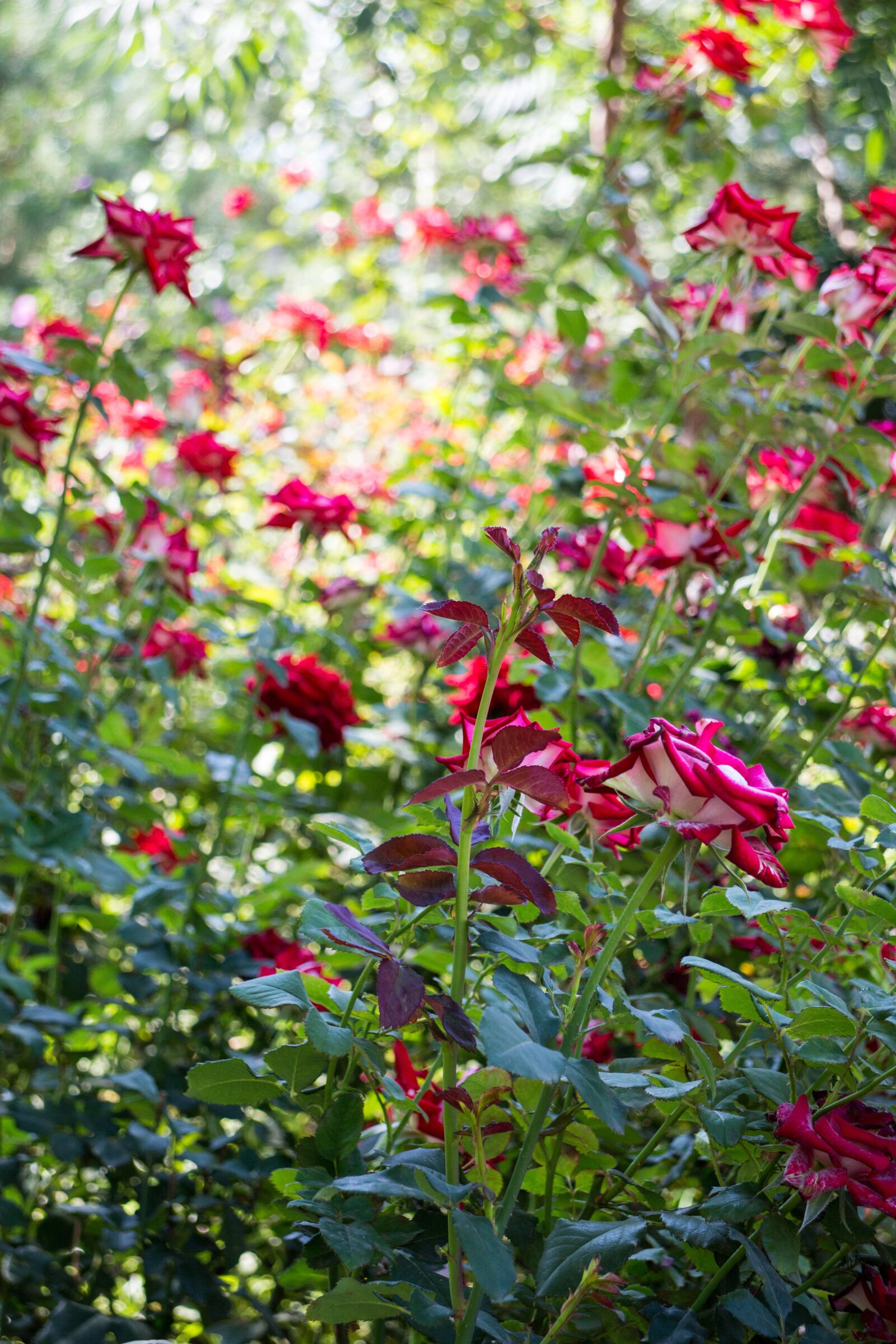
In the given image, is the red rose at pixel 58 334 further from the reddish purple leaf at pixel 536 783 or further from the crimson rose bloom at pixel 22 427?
the reddish purple leaf at pixel 536 783

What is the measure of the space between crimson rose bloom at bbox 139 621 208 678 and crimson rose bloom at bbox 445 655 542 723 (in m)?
0.56

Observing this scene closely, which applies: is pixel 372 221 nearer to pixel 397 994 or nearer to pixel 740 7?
pixel 740 7

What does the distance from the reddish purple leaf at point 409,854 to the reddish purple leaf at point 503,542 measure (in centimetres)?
14

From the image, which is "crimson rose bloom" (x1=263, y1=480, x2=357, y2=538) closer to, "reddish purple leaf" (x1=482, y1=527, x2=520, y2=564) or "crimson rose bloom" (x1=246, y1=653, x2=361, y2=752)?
"crimson rose bloom" (x1=246, y1=653, x2=361, y2=752)

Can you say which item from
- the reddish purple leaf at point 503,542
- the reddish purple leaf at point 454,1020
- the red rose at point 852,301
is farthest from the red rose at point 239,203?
the reddish purple leaf at point 454,1020

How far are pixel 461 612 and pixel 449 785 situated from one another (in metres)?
0.08

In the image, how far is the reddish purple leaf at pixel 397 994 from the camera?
0.49 meters

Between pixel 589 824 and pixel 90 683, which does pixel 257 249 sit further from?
pixel 589 824

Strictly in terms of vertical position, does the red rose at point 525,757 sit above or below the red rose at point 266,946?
above

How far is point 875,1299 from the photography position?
0.62 metres

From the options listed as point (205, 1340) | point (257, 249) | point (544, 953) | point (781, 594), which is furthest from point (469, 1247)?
point (257, 249)

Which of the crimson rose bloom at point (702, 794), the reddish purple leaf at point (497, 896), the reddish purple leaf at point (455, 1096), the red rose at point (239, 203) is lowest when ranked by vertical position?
the reddish purple leaf at point (455, 1096)

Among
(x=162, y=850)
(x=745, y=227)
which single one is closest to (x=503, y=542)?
(x=745, y=227)

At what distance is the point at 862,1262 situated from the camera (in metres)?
0.64
